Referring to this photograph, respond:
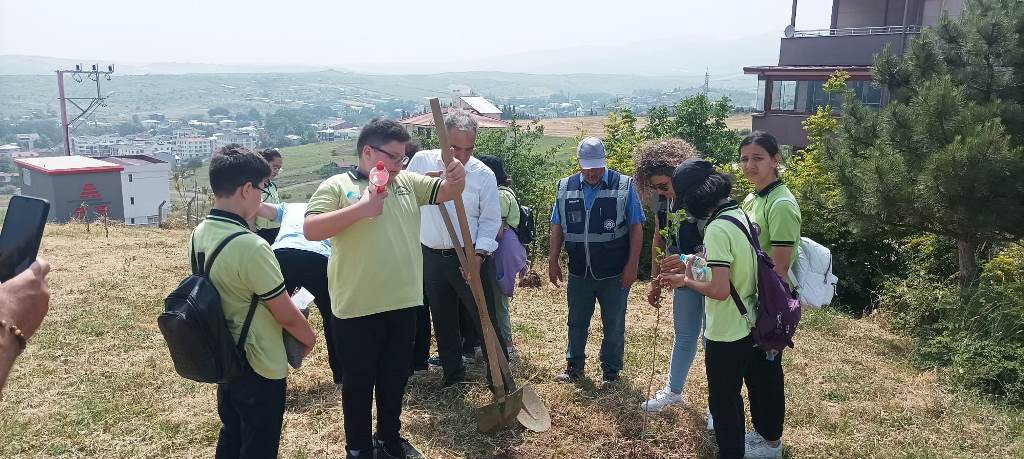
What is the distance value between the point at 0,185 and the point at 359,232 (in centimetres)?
4641

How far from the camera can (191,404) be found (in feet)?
13.3

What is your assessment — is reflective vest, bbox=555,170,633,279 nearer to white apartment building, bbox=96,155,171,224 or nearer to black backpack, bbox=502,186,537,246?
black backpack, bbox=502,186,537,246

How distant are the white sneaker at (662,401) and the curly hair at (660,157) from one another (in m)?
1.21

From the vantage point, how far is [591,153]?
13.3ft

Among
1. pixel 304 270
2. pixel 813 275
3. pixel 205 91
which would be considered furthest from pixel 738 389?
pixel 205 91

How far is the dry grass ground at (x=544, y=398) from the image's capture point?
3.53 meters

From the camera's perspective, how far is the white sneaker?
3912 mm

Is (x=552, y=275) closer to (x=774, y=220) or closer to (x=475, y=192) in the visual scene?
(x=475, y=192)

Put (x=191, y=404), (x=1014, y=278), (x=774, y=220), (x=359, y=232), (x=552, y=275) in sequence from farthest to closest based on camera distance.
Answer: (x=1014, y=278), (x=552, y=275), (x=191, y=404), (x=774, y=220), (x=359, y=232)

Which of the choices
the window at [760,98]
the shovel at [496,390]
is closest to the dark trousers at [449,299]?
the shovel at [496,390]

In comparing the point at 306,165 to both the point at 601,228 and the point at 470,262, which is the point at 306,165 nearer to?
the point at 601,228

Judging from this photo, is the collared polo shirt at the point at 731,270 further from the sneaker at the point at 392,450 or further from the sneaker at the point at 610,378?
the sneaker at the point at 392,450

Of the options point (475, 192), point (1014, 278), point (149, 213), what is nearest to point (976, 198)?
point (1014, 278)

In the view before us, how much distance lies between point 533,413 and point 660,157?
1549 millimetres
